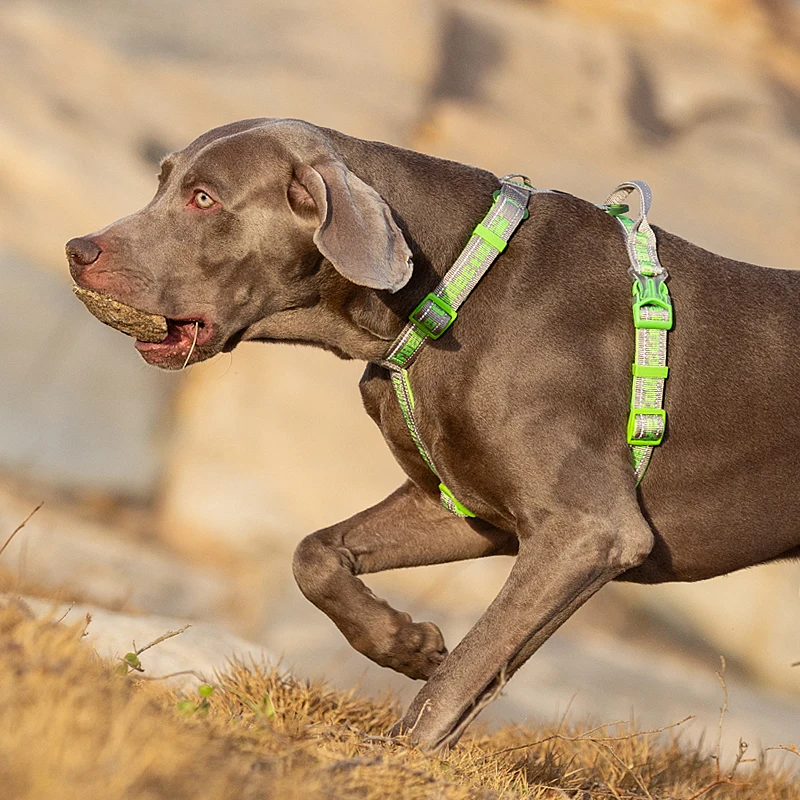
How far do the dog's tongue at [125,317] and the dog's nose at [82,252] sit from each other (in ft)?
0.27

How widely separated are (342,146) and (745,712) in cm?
630

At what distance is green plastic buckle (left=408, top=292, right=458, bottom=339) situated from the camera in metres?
3.96

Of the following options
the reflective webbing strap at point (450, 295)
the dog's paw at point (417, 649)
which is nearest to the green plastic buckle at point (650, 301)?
the reflective webbing strap at point (450, 295)

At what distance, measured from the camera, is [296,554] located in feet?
14.4

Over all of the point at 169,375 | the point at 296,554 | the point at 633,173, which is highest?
the point at 633,173

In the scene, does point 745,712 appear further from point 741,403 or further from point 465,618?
point 741,403

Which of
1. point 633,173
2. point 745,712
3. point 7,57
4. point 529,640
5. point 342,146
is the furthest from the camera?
point 633,173

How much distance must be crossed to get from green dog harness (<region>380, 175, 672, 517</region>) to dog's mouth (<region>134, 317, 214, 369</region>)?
1.88 ft

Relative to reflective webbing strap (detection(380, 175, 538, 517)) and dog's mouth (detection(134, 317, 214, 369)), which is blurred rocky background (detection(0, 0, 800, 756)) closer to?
dog's mouth (detection(134, 317, 214, 369))

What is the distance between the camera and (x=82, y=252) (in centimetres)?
395

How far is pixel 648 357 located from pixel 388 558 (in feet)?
3.84

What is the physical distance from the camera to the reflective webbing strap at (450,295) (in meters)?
3.97

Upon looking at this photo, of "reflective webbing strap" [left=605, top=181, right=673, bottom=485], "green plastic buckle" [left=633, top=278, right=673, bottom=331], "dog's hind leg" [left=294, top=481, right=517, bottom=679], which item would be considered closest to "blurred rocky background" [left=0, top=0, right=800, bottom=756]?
"dog's hind leg" [left=294, top=481, right=517, bottom=679]

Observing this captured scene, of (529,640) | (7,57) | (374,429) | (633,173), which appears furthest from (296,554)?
(633,173)
